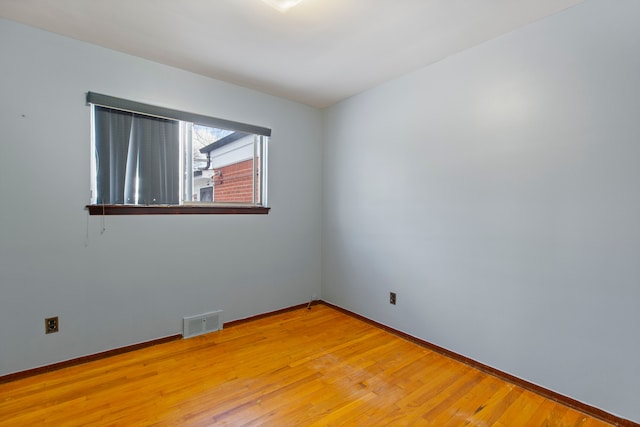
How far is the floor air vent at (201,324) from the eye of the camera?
110 inches

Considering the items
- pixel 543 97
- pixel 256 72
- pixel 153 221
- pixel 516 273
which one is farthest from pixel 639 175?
pixel 153 221

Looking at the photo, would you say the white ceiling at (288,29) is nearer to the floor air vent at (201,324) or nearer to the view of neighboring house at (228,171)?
the view of neighboring house at (228,171)

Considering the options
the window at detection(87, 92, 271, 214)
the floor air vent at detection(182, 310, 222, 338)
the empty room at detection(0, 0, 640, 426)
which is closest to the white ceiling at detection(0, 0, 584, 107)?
the empty room at detection(0, 0, 640, 426)

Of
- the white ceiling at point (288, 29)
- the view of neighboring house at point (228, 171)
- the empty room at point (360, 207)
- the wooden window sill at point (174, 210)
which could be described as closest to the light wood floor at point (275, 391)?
the empty room at point (360, 207)

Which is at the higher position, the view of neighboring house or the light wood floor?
the view of neighboring house

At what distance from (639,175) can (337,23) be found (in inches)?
78.8

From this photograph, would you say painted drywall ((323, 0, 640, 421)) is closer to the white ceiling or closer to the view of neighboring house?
the white ceiling

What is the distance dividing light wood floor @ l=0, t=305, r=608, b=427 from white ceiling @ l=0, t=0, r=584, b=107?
8.11ft

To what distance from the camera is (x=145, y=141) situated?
259 cm

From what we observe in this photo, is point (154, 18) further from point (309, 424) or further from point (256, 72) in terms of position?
point (309, 424)

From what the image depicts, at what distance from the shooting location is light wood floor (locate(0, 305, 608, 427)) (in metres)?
1.75

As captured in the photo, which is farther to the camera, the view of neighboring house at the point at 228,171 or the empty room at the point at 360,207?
the view of neighboring house at the point at 228,171

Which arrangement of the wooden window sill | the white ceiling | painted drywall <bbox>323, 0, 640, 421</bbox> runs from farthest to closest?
the wooden window sill → the white ceiling → painted drywall <bbox>323, 0, 640, 421</bbox>

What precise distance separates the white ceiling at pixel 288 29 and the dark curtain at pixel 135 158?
1.83 ft
